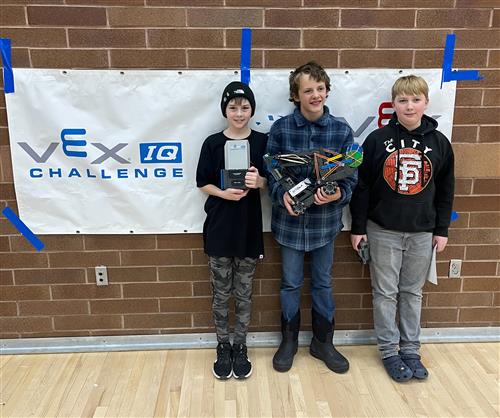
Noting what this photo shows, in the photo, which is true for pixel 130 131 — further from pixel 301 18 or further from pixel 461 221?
pixel 461 221

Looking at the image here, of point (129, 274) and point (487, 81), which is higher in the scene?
point (487, 81)

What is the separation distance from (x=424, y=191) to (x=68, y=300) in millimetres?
1895

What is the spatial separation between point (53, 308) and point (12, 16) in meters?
1.46

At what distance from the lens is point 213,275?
2.26 metres

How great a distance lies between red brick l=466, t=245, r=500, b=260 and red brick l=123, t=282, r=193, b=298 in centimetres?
151

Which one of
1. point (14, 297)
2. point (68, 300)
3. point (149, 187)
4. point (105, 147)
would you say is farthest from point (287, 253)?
point (14, 297)

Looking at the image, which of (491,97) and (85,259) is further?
(85,259)

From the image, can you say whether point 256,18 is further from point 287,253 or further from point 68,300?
point 68,300

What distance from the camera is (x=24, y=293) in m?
2.45

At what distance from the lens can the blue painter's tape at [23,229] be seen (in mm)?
2340

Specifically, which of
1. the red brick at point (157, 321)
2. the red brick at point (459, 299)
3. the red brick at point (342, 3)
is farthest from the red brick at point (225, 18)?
the red brick at point (459, 299)

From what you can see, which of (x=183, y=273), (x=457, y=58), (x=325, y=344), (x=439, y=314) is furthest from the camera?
(x=439, y=314)

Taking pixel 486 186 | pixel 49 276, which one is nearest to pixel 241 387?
pixel 49 276

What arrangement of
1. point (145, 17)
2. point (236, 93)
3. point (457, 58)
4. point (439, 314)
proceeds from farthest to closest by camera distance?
point (439, 314)
point (457, 58)
point (145, 17)
point (236, 93)
